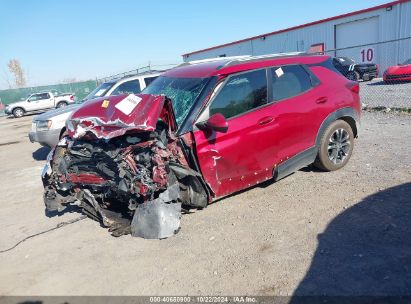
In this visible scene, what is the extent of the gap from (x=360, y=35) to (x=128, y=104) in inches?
945

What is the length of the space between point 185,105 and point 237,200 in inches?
59.3

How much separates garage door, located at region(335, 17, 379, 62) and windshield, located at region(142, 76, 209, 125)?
21.3 meters

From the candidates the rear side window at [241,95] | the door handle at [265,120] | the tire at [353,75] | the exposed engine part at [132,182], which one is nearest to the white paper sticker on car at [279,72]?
the rear side window at [241,95]

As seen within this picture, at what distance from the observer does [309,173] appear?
209 inches

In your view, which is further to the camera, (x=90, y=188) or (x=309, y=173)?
(x=309, y=173)

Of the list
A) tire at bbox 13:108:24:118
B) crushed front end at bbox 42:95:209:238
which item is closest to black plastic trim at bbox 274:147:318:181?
crushed front end at bbox 42:95:209:238

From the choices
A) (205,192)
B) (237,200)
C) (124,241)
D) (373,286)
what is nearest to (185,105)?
(205,192)

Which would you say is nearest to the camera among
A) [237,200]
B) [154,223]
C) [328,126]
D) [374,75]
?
[154,223]

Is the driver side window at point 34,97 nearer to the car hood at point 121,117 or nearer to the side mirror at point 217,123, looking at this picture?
the car hood at point 121,117

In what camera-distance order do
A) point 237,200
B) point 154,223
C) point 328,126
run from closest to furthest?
1. point 154,223
2. point 237,200
3. point 328,126

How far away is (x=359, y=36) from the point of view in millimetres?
23453

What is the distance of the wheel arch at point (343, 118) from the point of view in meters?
4.86

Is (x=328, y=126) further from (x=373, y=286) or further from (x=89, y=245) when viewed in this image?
(x=89, y=245)

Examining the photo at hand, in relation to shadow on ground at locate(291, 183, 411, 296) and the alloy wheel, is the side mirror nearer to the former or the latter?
shadow on ground at locate(291, 183, 411, 296)
